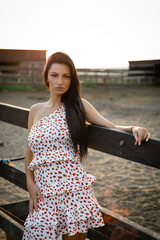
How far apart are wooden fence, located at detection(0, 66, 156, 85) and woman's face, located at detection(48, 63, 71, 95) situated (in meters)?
15.7

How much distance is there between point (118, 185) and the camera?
164 inches

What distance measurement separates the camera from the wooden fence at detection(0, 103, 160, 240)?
4.94ft

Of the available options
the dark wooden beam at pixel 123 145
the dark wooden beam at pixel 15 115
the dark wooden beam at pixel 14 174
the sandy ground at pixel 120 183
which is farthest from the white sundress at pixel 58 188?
the sandy ground at pixel 120 183

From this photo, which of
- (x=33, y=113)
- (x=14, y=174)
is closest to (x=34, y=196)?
(x=33, y=113)

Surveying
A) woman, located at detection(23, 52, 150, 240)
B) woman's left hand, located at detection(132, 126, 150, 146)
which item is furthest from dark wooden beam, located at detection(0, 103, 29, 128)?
woman's left hand, located at detection(132, 126, 150, 146)

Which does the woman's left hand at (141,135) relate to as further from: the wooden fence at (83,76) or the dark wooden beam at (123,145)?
the wooden fence at (83,76)

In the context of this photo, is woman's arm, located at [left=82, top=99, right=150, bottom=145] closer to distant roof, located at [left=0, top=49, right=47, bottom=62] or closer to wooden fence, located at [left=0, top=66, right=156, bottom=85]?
wooden fence, located at [left=0, top=66, right=156, bottom=85]

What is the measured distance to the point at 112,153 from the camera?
1.70m

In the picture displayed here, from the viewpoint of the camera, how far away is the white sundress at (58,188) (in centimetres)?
171

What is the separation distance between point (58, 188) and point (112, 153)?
41cm

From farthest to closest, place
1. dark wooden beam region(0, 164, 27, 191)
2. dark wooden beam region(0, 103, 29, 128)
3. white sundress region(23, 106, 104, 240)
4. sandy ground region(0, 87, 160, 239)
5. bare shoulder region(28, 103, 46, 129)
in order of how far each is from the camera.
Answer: sandy ground region(0, 87, 160, 239), dark wooden beam region(0, 164, 27, 191), dark wooden beam region(0, 103, 29, 128), bare shoulder region(28, 103, 46, 129), white sundress region(23, 106, 104, 240)

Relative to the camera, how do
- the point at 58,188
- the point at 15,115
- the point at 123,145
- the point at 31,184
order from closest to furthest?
the point at 123,145 < the point at 58,188 < the point at 31,184 < the point at 15,115

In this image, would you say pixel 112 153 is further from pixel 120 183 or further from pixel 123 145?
pixel 120 183

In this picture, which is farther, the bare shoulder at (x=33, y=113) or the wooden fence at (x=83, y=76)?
the wooden fence at (x=83, y=76)
